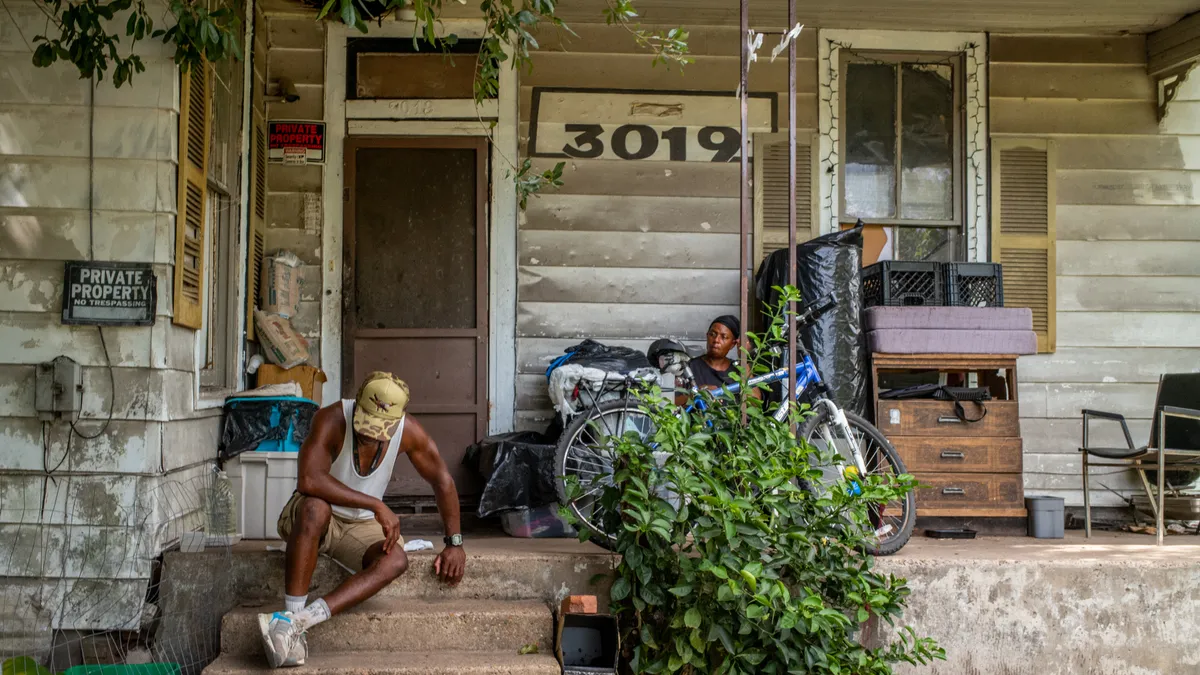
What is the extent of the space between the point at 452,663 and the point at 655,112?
3605mm

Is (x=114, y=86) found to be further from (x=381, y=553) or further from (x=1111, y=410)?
(x=1111, y=410)

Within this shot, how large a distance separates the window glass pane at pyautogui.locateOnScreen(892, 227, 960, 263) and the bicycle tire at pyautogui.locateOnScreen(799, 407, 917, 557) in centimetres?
173

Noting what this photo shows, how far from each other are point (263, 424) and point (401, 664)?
1.77 meters

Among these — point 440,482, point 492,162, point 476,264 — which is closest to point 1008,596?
point 440,482

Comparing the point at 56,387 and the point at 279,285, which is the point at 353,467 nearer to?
the point at 56,387

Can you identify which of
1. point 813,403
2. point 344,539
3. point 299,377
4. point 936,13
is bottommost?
point 344,539

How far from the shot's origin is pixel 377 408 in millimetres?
3750

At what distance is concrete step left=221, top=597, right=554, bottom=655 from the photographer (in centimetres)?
382

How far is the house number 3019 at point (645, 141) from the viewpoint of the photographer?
596 cm

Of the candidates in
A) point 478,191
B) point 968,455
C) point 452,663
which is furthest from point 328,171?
point 968,455

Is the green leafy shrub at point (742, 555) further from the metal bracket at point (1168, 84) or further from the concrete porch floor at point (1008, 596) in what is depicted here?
the metal bracket at point (1168, 84)

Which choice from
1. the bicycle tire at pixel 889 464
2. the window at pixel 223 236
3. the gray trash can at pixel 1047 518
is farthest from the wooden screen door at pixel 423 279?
the gray trash can at pixel 1047 518

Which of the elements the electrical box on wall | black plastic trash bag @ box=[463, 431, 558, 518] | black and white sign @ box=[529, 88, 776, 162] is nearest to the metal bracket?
black and white sign @ box=[529, 88, 776, 162]

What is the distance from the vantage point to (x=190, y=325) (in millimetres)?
4398
